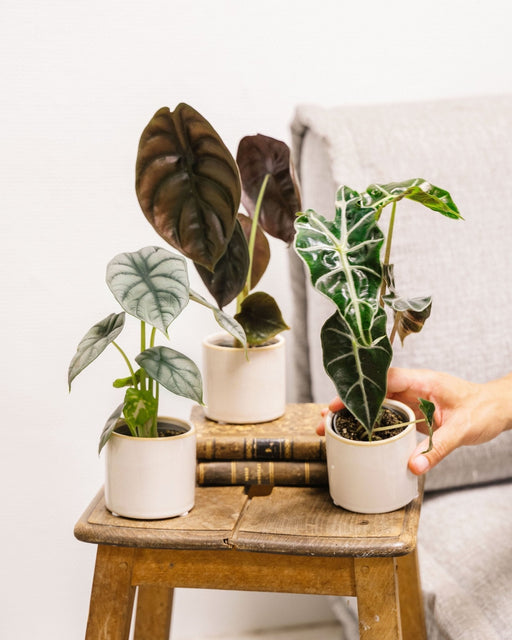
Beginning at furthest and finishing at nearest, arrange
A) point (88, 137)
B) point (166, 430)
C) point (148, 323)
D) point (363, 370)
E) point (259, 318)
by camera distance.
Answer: point (88, 137)
point (259, 318)
point (166, 430)
point (363, 370)
point (148, 323)

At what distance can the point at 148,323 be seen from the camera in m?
0.70

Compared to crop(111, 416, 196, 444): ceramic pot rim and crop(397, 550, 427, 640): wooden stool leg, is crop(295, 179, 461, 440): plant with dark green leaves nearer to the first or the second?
crop(111, 416, 196, 444): ceramic pot rim

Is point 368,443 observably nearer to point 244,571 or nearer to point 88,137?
point 244,571

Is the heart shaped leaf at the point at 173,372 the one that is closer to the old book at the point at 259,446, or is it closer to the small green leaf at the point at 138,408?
the small green leaf at the point at 138,408

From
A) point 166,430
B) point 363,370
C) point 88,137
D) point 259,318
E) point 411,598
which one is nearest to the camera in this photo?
point 363,370

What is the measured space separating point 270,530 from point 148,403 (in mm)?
193

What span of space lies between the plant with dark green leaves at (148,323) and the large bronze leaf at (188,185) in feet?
0.14

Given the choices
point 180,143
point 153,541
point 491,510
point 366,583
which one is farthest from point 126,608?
point 491,510

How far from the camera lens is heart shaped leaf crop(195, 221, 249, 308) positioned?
93 centimetres

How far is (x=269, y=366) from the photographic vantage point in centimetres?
105

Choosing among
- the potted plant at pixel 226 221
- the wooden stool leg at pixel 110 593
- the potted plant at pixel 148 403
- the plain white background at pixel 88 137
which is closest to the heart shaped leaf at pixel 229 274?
the potted plant at pixel 226 221

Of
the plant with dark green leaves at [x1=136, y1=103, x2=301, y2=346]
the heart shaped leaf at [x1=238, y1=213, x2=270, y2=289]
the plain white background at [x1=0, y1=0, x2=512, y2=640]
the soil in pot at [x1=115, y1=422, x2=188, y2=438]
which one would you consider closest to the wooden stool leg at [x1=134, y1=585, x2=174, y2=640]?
the plain white background at [x1=0, y1=0, x2=512, y2=640]

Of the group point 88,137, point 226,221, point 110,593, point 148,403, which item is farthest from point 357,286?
point 88,137

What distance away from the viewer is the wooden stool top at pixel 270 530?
2.71 ft
